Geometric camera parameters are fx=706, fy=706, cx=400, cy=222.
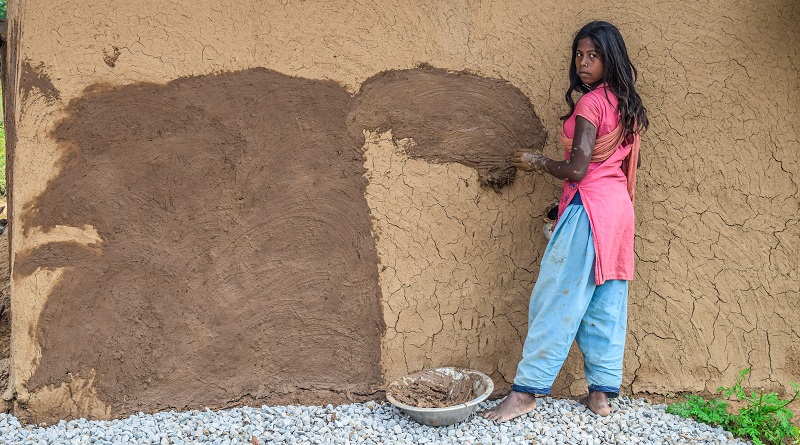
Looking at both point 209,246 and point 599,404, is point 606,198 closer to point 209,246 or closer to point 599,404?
point 599,404

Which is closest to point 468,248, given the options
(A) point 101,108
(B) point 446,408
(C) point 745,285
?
(B) point 446,408

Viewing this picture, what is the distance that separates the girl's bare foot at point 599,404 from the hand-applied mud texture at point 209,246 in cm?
107

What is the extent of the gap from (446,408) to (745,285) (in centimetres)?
165

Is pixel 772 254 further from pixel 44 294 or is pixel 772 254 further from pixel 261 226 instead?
pixel 44 294

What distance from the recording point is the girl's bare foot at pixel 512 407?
123 inches

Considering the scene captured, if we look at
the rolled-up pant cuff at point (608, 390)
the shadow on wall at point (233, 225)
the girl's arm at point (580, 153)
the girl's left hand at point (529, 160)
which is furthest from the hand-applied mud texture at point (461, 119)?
the rolled-up pant cuff at point (608, 390)

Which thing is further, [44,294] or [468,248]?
[468,248]

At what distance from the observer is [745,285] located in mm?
3479

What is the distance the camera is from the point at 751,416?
10.6ft

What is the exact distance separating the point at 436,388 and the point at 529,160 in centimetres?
114

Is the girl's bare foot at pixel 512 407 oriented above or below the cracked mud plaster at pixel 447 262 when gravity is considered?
below

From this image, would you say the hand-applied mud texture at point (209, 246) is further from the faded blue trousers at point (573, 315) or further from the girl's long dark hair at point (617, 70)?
the girl's long dark hair at point (617, 70)

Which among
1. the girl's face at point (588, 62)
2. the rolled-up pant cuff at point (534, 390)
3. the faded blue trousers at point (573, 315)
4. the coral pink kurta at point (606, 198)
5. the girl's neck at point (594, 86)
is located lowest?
the rolled-up pant cuff at point (534, 390)

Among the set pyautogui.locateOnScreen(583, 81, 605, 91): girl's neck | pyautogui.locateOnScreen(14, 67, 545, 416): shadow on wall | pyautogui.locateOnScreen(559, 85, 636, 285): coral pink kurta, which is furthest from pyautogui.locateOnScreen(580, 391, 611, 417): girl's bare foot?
pyautogui.locateOnScreen(583, 81, 605, 91): girl's neck
